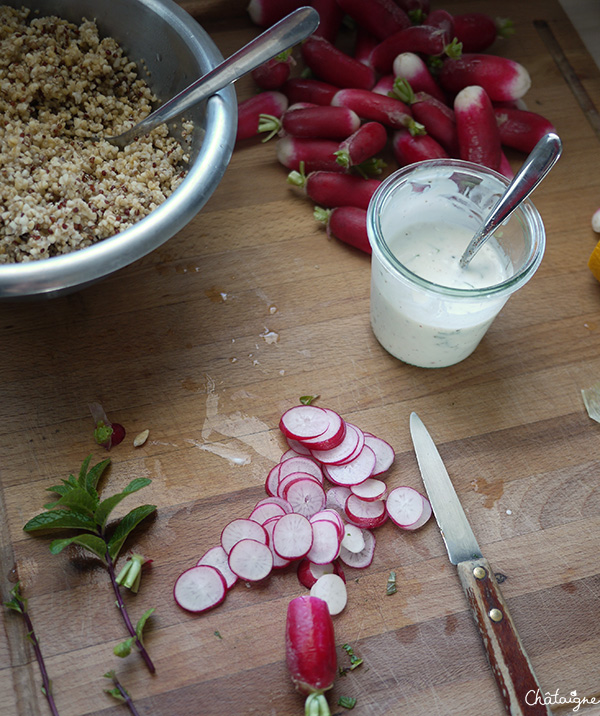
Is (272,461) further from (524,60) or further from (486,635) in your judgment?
(524,60)

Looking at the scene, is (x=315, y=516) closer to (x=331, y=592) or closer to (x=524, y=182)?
(x=331, y=592)

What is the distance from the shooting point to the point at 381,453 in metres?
1.51

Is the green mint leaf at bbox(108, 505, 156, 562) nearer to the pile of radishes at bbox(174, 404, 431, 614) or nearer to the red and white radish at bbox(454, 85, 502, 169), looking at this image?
the pile of radishes at bbox(174, 404, 431, 614)

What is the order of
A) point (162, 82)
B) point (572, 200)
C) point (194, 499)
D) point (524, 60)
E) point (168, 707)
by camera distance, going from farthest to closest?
point (524, 60) → point (572, 200) → point (162, 82) → point (194, 499) → point (168, 707)

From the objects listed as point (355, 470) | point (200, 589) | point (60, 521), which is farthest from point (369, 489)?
Result: point (60, 521)

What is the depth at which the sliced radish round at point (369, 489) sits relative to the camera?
1463mm

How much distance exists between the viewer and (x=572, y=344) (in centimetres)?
168

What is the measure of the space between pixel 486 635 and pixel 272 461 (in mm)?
546

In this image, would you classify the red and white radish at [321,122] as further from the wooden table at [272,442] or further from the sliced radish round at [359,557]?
the sliced radish round at [359,557]

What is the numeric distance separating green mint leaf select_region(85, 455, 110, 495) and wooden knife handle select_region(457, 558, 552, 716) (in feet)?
2.46

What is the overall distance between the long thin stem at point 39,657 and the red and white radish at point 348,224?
1.08m

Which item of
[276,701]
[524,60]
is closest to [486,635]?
[276,701]

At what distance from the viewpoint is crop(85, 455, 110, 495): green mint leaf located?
140 cm

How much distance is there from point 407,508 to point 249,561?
0.34 metres
